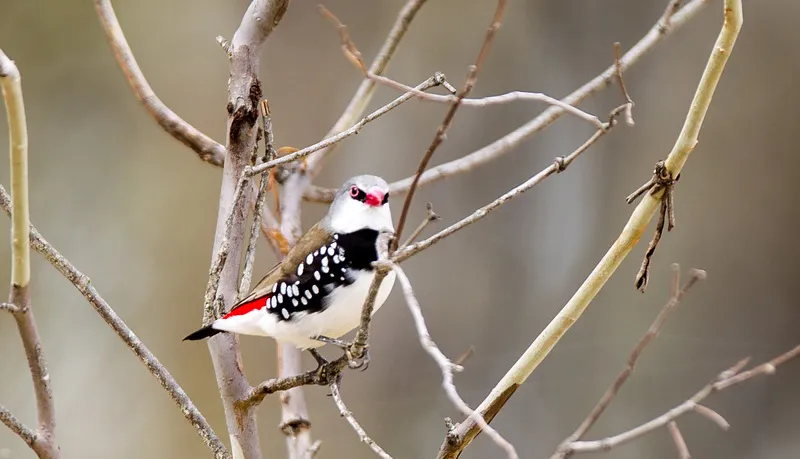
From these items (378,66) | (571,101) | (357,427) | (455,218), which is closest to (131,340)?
(357,427)

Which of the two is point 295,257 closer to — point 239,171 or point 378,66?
point 239,171

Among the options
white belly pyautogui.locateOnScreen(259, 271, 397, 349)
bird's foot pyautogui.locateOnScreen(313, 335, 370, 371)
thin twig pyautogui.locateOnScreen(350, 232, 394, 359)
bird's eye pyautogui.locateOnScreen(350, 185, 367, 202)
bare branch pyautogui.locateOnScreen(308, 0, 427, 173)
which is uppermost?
bare branch pyautogui.locateOnScreen(308, 0, 427, 173)

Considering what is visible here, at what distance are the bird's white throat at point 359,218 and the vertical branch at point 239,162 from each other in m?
0.29

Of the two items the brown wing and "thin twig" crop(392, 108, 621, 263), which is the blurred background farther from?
"thin twig" crop(392, 108, 621, 263)

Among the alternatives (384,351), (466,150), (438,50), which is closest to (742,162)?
Answer: (466,150)

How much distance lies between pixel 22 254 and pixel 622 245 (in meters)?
0.77

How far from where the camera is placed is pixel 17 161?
0.96 m

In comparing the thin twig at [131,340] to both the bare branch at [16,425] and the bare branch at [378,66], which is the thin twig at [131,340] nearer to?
the bare branch at [16,425]

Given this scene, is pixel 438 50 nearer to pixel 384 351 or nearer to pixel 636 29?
pixel 636 29

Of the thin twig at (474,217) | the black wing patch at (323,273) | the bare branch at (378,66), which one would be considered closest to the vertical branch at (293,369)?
the bare branch at (378,66)

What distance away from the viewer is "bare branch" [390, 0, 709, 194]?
171 cm

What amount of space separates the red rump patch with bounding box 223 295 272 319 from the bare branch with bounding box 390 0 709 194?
1.32 ft

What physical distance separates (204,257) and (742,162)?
2.10 meters

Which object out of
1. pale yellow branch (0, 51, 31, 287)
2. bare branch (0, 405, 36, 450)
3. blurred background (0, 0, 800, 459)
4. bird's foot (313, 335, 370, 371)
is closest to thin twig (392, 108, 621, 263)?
bird's foot (313, 335, 370, 371)
